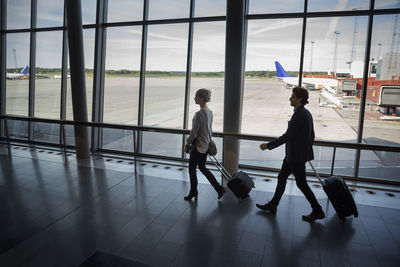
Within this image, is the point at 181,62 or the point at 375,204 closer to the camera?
the point at 375,204

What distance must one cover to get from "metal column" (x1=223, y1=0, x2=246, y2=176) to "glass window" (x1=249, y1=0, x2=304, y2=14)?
71 cm

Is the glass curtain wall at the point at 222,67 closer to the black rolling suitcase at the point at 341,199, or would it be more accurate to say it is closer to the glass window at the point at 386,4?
the glass window at the point at 386,4

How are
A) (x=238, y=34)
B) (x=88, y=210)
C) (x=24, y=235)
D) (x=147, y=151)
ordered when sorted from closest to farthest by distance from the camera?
(x=24, y=235)
(x=88, y=210)
(x=238, y=34)
(x=147, y=151)

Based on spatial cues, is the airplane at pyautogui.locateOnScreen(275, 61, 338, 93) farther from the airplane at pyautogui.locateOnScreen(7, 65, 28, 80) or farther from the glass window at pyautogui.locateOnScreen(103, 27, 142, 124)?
the airplane at pyautogui.locateOnScreen(7, 65, 28, 80)

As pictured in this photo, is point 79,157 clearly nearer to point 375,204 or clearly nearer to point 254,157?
A: point 254,157

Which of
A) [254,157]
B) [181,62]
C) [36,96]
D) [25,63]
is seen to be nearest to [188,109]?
[181,62]

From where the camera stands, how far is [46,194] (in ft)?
15.9

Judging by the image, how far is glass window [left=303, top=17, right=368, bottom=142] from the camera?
616 cm

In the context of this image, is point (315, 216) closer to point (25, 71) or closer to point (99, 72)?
point (99, 72)

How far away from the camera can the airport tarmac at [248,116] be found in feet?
21.2

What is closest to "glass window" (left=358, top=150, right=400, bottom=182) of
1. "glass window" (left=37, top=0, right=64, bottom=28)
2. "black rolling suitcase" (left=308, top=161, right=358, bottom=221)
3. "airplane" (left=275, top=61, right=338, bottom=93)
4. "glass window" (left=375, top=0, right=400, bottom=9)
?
"airplane" (left=275, top=61, right=338, bottom=93)

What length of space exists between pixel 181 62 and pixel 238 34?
1.99 meters

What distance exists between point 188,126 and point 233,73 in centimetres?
199

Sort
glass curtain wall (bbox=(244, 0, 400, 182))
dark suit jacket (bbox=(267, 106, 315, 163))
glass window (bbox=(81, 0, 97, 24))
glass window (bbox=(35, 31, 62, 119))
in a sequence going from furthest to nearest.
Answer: glass window (bbox=(35, 31, 62, 119)), glass window (bbox=(81, 0, 97, 24)), glass curtain wall (bbox=(244, 0, 400, 182)), dark suit jacket (bbox=(267, 106, 315, 163))
